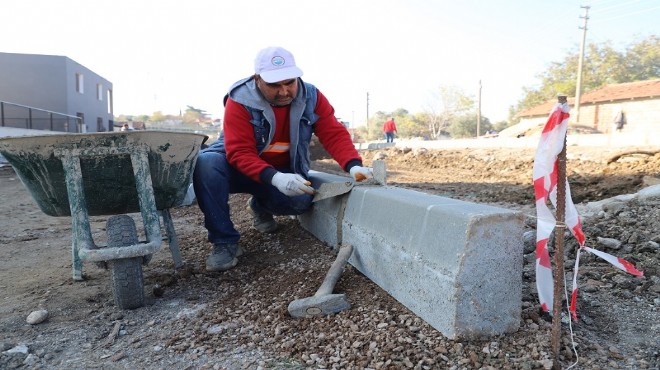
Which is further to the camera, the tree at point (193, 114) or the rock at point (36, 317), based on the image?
the tree at point (193, 114)

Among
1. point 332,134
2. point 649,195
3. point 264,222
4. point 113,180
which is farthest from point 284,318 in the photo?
point 649,195

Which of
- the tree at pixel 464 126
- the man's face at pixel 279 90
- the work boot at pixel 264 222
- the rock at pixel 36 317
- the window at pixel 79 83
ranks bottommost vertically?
the rock at pixel 36 317

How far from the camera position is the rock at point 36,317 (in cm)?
245

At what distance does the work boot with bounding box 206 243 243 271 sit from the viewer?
313cm

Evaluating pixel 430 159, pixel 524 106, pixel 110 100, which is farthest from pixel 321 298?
pixel 524 106

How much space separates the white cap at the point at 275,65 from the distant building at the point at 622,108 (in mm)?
22580

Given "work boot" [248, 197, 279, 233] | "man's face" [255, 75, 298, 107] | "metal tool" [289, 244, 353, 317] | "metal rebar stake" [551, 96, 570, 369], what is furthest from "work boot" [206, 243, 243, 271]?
"metal rebar stake" [551, 96, 570, 369]

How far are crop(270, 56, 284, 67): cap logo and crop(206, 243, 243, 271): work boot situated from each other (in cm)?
124

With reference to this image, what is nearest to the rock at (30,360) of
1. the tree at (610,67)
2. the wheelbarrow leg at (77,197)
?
the wheelbarrow leg at (77,197)

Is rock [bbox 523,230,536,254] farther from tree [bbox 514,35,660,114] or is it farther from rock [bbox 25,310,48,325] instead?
tree [bbox 514,35,660,114]

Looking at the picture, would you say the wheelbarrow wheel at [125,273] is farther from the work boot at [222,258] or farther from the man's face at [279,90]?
the man's face at [279,90]

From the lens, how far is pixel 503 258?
1926 mm

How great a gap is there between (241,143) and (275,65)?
0.55 meters

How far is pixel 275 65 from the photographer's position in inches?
119
